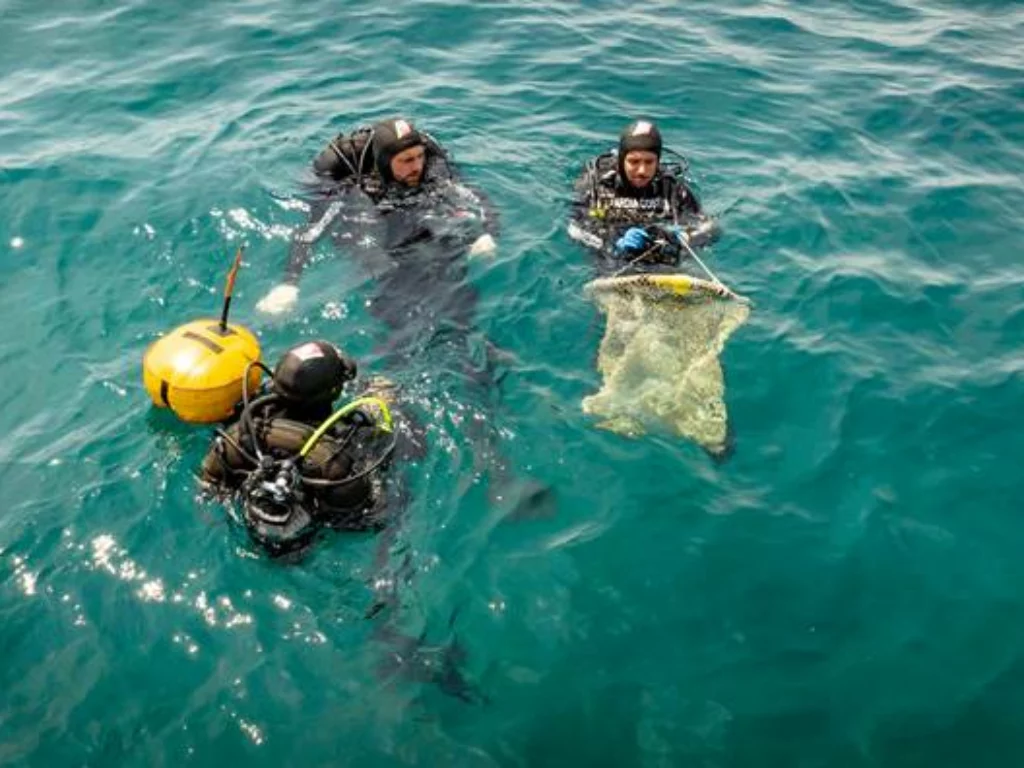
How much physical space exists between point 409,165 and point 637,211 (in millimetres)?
2259

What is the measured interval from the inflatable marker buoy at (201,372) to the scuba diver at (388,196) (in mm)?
2101

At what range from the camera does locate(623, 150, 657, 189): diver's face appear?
28.2ft

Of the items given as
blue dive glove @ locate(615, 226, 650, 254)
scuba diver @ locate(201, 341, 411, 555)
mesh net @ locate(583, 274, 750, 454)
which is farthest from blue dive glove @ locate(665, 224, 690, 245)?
scuba diver @ locate(201, 341, 411, 555)

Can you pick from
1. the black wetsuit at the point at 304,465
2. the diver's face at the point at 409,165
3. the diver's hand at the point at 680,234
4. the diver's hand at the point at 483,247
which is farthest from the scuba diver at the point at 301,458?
the diver's hand at the point at 680,234

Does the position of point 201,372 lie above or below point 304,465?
above

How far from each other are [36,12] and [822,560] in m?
14.2

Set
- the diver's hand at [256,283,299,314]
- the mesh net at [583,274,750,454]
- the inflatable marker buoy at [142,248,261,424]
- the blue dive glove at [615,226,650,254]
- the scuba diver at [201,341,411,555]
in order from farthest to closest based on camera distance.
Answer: the blue dive glove at [615,226,650,254]
the diver's hand at [256,283,299,314]
the mesh net at [583,274,750,454]
the inflatable marker buoy at [142,248,261,424]
the scuba diver at [201,341,411,555]

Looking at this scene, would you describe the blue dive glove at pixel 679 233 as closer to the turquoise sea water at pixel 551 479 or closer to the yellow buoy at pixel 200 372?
the turquoise sea water at pixel 551 479

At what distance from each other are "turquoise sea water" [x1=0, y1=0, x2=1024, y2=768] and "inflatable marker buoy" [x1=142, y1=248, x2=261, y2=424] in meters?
0.61

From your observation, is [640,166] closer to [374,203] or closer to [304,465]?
[374,203]

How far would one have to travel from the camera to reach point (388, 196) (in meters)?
8.87

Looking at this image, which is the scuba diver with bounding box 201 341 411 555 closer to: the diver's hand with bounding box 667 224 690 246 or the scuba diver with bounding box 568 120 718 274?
the scuba diver with bounding box 568 120 718 274

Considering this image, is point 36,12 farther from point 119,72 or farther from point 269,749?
point 269,749

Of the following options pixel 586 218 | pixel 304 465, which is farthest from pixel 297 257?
pixel 304 465
